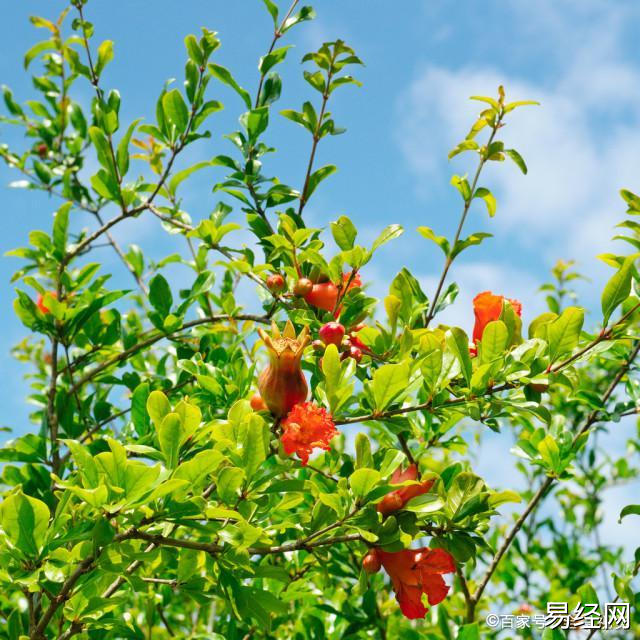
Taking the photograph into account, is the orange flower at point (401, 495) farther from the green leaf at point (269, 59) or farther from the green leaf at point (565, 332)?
the green leaf at point (269, 59)

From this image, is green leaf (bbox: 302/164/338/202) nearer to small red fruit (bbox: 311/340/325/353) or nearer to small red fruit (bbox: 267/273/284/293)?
small red fruit (bbox: 267/273/284/293)

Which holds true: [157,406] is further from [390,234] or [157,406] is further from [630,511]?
[630,511]

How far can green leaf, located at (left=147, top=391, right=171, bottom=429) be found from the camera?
104cm

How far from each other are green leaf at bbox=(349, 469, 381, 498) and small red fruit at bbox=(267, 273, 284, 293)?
55 centimetres

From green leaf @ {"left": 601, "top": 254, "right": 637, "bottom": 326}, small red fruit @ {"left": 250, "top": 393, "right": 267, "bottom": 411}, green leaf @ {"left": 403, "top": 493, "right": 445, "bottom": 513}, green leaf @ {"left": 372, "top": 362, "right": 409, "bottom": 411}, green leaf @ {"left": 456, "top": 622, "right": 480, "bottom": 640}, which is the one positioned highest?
green leaf @ {"left": 601, "top": 254, "right": 637, "bottom": 326}

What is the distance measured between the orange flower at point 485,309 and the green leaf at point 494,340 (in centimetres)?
16

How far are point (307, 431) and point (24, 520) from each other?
1.41 feet

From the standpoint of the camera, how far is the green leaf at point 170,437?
0.98 metres

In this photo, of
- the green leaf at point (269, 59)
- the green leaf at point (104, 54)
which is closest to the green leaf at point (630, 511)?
the green leaf at point (269, 59)

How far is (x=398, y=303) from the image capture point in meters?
1.30

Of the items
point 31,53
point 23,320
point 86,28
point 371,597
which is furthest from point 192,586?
point 31,53

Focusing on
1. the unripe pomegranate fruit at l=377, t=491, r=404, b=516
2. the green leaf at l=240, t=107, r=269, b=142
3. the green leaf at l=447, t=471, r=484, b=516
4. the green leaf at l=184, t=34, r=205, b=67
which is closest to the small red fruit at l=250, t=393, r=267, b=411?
the unripe pomegranate fruit at l=377, t=491, r=404, b=516

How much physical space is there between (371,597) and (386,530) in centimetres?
68

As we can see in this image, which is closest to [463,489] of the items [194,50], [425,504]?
[425,504]
